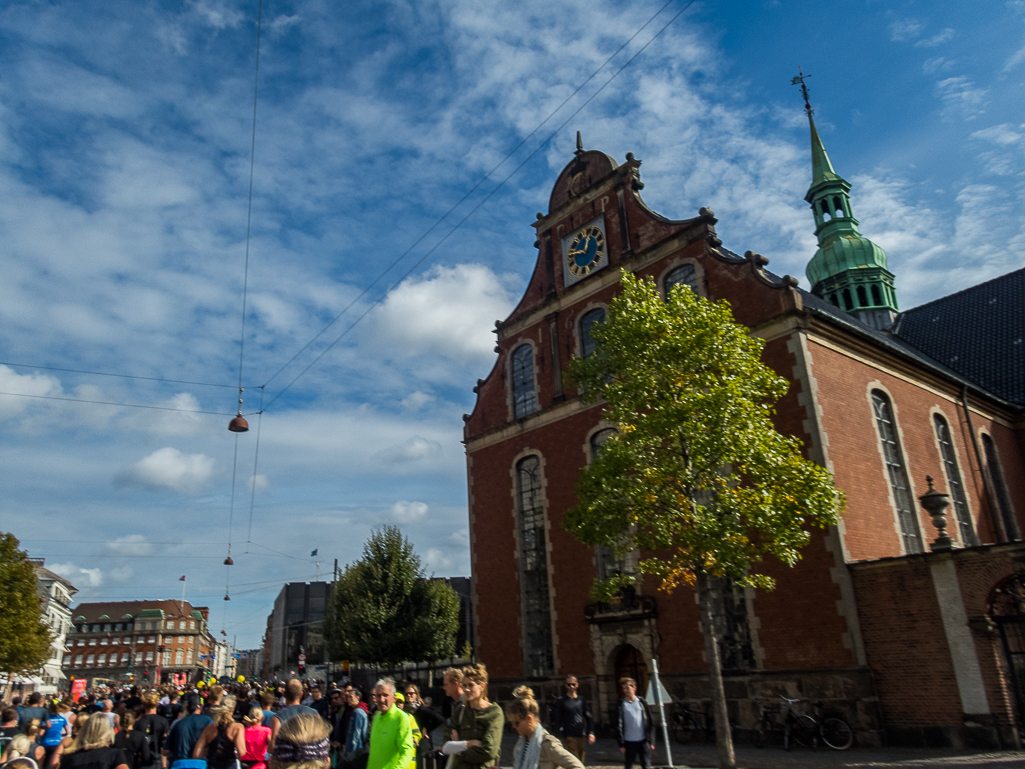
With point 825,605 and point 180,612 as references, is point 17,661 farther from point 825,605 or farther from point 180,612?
point 180,612

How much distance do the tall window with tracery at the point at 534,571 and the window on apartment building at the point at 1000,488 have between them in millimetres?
14765

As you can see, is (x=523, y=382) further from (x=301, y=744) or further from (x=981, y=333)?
(x=301, y=744)

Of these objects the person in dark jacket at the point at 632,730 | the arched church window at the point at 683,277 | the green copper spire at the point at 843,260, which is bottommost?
the person in dark jacket at the point at 632,730

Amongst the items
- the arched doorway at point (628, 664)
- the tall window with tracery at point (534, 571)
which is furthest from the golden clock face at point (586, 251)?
the arched doorway at point (628, 664)

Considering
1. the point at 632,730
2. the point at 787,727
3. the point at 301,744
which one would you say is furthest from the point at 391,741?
the point at 787,727

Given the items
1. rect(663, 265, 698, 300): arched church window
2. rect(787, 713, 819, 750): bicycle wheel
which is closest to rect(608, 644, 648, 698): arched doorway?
rect(787, 713, 819, 750): bicycle wheel

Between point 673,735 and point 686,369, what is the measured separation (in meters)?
9.79

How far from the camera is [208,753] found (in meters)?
7.44

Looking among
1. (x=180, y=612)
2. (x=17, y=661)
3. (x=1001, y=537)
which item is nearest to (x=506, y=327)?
(x=1001, y=537)

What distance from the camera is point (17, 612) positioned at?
35.7 metres

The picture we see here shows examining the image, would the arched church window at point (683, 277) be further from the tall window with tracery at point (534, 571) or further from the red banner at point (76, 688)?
the red banner at point (76, 688)

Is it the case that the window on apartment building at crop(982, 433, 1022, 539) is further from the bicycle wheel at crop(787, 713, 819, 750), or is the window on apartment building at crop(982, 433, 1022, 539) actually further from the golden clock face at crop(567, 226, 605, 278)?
the golden clock face at crop(567, 226, 605, 278)

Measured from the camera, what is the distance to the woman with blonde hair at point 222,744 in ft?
24.2

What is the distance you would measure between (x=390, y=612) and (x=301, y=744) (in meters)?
22.7
